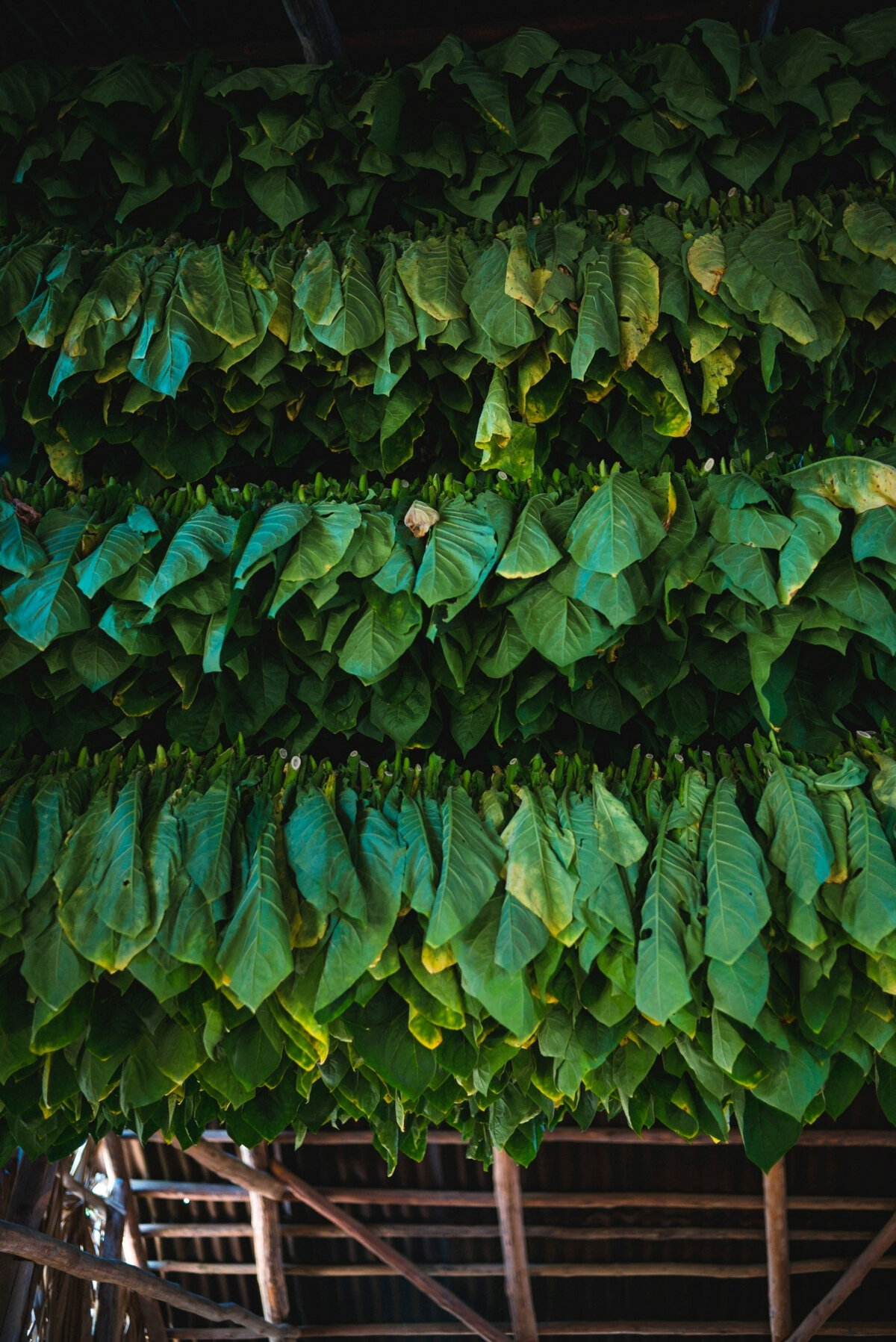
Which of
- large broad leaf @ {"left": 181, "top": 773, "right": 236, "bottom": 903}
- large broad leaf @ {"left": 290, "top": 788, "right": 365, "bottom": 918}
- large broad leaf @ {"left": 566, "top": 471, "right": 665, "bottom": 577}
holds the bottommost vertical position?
large broad leaf @ {"left": 290, "top": 788, "right": 365, "bottom": 918}

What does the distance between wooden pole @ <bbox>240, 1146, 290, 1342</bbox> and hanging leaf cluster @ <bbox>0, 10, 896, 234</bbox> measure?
291cm

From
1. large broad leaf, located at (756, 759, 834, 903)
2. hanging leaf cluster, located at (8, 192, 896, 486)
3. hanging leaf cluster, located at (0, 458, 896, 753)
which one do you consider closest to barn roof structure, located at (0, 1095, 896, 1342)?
hanging leaf cluster, located at (0, 458, 896, 753)

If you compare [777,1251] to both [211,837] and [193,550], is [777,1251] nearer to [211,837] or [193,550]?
[211,837]

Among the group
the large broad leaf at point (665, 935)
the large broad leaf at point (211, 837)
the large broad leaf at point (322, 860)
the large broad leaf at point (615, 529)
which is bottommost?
the large broad leaf at point (665, 935)

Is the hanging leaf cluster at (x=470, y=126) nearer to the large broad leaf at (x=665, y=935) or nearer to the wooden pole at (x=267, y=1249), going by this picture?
the large broad leaf at (x=665, y=935)

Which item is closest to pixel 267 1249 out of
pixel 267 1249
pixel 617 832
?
pixel 267 1249

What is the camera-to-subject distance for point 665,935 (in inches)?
60.3

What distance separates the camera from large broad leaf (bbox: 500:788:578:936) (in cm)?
156

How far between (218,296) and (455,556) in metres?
0.73

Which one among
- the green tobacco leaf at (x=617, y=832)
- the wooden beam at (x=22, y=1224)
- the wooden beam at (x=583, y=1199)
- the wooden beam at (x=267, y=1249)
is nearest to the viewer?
the green tobacco leaf at (x=617, y=832)

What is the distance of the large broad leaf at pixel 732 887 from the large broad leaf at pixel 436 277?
3.33 ft

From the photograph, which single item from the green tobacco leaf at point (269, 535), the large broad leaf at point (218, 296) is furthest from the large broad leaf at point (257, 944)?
the large broad leaf at point (218, 296)

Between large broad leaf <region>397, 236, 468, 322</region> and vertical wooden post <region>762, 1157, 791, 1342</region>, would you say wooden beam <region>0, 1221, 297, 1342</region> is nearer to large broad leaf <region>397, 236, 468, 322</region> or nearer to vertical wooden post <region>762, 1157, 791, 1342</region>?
vertical wooden post <region>762, 1157, 791, 1342</region>

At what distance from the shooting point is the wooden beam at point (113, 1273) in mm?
2662
